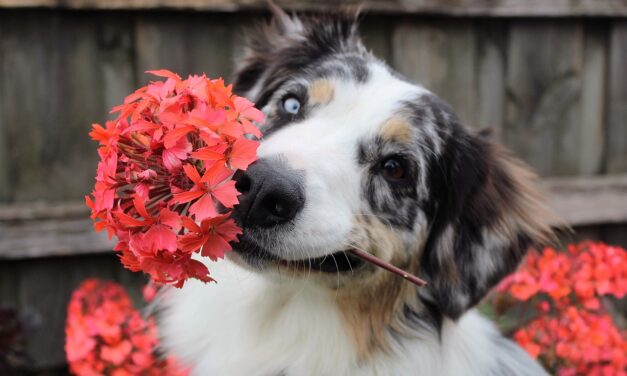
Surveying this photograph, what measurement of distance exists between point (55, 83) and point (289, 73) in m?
1.85

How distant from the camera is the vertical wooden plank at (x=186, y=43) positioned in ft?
13.1

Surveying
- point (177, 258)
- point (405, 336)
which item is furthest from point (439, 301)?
point (177, 258)

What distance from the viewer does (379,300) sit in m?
2.45

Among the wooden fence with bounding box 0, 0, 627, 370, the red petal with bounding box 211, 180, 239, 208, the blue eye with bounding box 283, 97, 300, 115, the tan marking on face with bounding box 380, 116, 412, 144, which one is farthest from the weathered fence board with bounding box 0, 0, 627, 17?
the red petal with bounding box 211, 180, 239, 208

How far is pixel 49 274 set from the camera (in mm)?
4102

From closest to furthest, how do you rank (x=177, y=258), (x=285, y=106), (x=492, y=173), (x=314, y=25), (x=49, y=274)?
(x=177, y=258)
(x=285, y=106)
(x=492, y=173)
(x=314, y=25)
(x=49, y=274)

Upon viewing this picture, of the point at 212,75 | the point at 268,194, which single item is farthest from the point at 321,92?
the point at 212,75

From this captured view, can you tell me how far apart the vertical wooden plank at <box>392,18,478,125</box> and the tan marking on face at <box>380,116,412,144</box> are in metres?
2.06

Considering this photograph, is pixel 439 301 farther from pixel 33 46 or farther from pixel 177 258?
pixel 33 46

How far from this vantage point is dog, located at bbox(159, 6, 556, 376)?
→ 217 centimetres

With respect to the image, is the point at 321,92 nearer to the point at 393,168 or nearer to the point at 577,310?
the point at 393,168

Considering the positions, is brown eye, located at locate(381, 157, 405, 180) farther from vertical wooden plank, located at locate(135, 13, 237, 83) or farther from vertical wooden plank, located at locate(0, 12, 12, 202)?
vertical wooden plank, located at locate(0, 12, 12, 202)

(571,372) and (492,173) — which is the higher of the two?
(492,173)

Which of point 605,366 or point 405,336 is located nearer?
point 405,336
